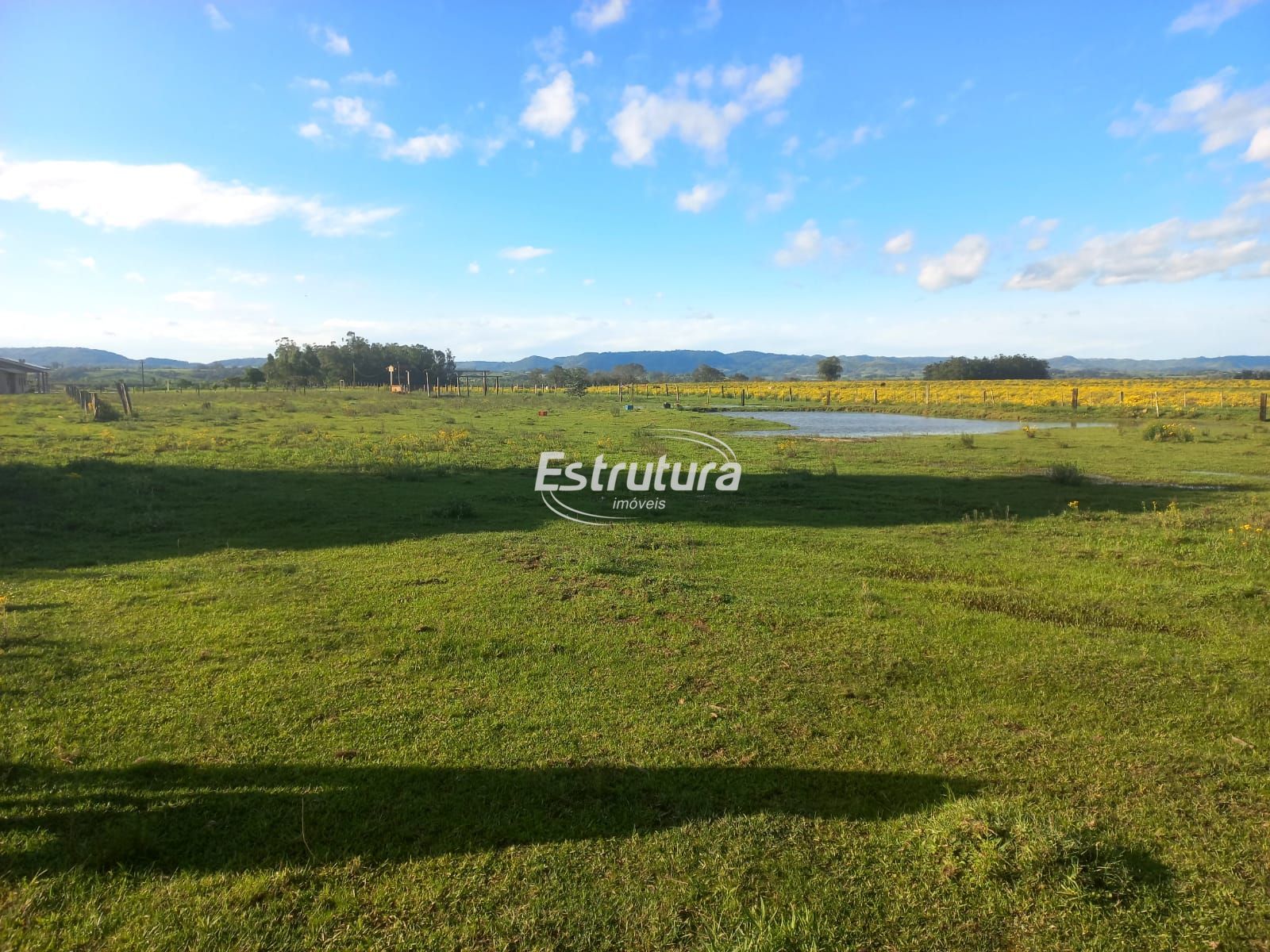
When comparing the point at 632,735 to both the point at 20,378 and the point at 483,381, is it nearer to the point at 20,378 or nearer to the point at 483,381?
the point at 20,378

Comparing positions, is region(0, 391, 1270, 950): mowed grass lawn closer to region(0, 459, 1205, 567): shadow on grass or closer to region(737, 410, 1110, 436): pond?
region(0, 459, 1205, 567): shadow on grass

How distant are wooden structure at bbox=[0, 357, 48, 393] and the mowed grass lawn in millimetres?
51341

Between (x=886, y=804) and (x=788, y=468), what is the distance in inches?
557

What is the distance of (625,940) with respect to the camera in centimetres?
292

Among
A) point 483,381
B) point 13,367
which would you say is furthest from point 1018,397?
point 13,367

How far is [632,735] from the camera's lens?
457 centimetres

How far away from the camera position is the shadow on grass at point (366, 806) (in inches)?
134

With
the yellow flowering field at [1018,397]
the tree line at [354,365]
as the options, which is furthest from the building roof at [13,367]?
the yellow flowering field at [1018,397]

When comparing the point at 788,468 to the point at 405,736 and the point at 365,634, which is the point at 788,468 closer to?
the point at 365,634

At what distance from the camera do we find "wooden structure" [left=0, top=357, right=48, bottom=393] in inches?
1868

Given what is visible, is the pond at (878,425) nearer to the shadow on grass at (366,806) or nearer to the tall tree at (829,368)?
the shadow on grass at (366,806)

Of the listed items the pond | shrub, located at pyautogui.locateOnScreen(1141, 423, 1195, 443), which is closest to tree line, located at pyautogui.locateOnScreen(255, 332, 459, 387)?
the pond

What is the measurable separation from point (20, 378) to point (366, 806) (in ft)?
218

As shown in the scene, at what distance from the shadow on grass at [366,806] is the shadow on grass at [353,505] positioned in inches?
245
